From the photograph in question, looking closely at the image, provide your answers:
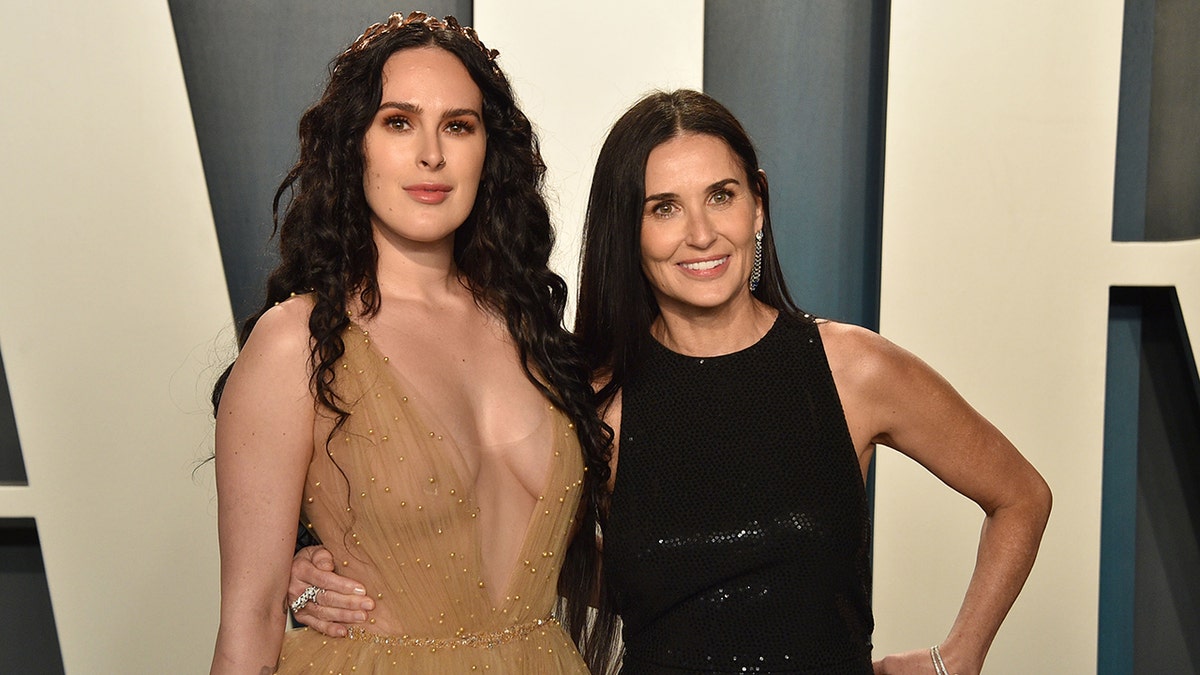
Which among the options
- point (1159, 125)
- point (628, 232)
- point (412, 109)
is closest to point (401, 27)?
point (412, 109)

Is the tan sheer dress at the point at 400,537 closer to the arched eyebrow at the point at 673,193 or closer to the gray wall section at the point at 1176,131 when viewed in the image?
the arched eyebrow at the point at 673,193

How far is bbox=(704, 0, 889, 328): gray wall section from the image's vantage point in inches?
124

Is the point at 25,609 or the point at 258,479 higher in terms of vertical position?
the point at 258,479

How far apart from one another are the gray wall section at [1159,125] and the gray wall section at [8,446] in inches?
119

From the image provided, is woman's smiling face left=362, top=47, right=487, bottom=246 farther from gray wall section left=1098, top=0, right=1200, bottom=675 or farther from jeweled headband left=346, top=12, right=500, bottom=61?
gray wall section left=1098, top=0, right=1200, bottom=675

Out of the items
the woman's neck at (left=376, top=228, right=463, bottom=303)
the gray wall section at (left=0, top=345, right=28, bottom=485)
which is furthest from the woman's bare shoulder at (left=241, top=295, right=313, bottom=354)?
the gray wall section at (left=0, top=345, right=28, bottom=485)

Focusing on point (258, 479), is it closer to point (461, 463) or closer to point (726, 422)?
point (461, 463)

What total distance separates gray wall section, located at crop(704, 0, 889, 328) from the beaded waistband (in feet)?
5.05

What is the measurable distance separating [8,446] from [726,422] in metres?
2.13

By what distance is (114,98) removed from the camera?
278cm

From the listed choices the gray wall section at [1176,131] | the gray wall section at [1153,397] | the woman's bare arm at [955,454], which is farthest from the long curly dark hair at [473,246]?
the gray wall section at [1176,131]

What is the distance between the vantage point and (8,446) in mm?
3129

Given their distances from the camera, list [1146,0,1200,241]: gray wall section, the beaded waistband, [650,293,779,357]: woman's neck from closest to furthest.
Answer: the beaded waistband → [650,293,779,357]: woman's neck → [1146,0,1200,241]: gray wall section

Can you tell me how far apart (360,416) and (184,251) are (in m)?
1.23
